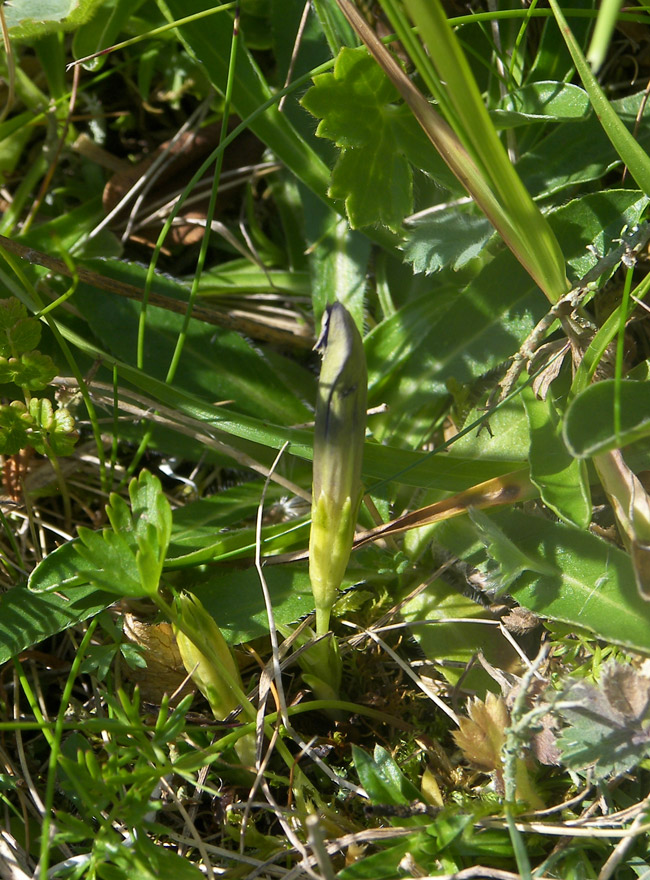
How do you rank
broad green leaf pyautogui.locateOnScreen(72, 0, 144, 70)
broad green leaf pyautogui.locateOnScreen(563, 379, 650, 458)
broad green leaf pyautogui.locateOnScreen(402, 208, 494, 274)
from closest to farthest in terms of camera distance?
broad green leaf pyautogui.locateOnScreen(563, 379, 650, 458)
broad green leaf pyautogui.locateOnScreen(402, 208, 494, 274)
broad green leaf pyautogui.locateOnScreen(72, 0, 144, 70)

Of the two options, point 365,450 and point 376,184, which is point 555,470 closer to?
point 365,450

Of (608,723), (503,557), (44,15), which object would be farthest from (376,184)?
(608,723)

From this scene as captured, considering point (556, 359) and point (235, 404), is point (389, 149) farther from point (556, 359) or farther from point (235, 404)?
point (235, 404)

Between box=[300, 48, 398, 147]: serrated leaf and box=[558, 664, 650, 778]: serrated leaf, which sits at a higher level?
box=[300, 48, 398, 147]: serrated leaf

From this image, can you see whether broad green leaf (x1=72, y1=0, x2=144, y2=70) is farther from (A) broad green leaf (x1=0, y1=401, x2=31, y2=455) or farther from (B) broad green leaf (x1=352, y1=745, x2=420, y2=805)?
(B) broad green leaf (x1=352, y1=745, x2=420, y2=805)

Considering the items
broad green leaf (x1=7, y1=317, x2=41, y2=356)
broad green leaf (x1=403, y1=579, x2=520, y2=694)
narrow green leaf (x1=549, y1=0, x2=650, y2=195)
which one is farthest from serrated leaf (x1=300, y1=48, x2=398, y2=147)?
broad green leaf (x1=403, y1=579, x2=520, y2=694)

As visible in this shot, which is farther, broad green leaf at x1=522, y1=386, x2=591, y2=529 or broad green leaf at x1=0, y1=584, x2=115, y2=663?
broad green leaf at x1=0, y1=584, x2=115, y2=663
